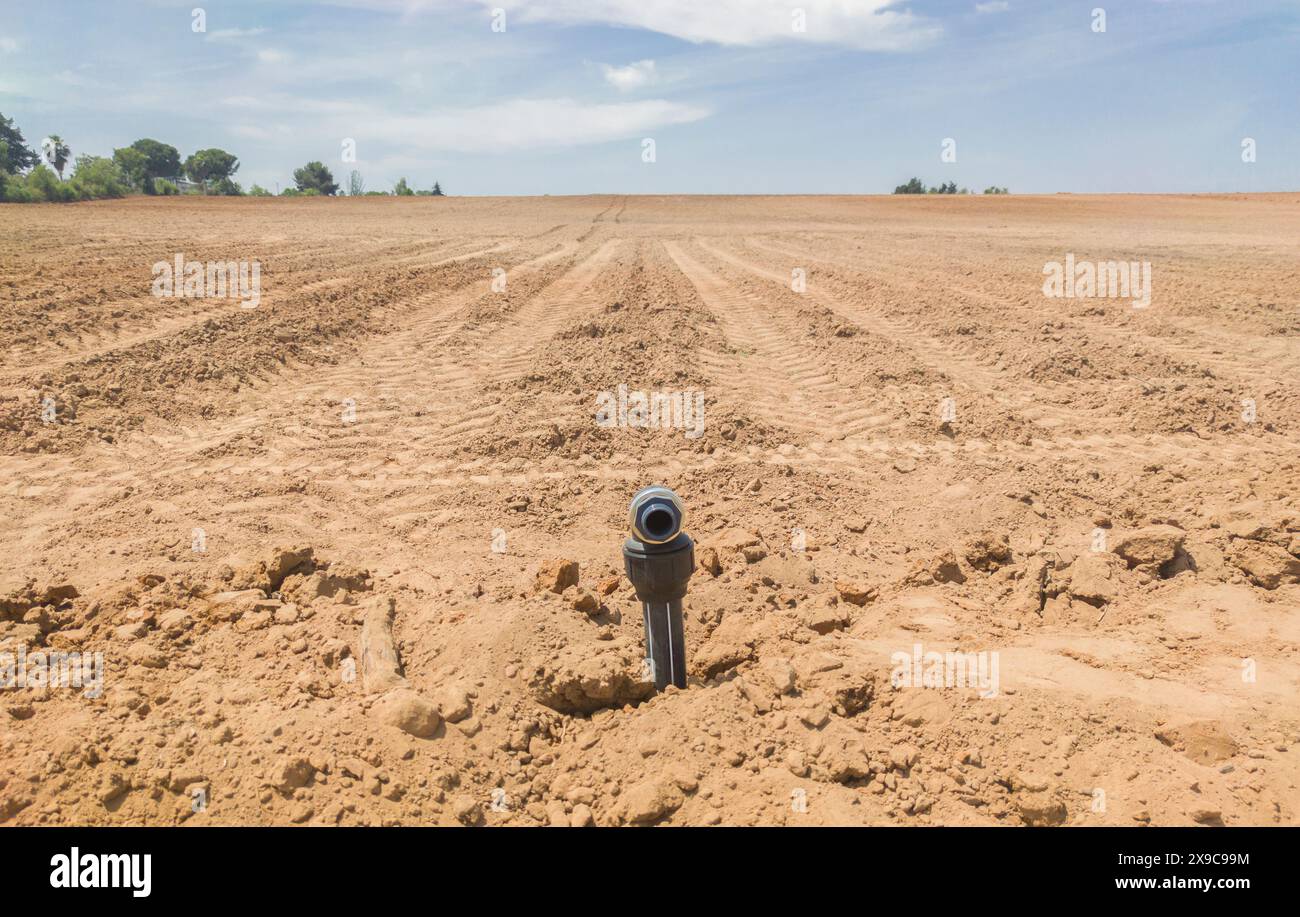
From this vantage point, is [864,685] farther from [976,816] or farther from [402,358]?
[402,358]

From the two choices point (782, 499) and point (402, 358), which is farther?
point (402, 358)

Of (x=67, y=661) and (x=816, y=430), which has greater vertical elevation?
(x=816, y=430)

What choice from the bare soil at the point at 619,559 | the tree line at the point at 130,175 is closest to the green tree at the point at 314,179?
the tree line at the point at 130,175

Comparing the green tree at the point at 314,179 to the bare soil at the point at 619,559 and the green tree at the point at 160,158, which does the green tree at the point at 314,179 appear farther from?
the bare soil at the point at 619,559

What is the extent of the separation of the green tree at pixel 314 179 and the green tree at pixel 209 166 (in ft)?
24.0

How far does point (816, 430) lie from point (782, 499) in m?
1.49

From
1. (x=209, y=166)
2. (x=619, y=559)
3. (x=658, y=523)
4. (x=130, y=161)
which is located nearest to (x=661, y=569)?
(x=658, y=523)

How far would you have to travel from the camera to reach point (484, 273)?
15211 millimetres

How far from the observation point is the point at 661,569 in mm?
2891

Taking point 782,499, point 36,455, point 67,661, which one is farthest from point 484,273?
point 67,661

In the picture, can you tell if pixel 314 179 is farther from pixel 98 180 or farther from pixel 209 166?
pixel 98 180

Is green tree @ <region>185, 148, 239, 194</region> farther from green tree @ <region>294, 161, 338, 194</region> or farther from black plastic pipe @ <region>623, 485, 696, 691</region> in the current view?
black plastic pipe @ <region>623, 485, 696, 691</region>

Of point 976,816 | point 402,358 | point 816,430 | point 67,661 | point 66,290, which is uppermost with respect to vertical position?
point 66,290

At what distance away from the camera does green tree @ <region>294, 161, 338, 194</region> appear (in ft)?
251
